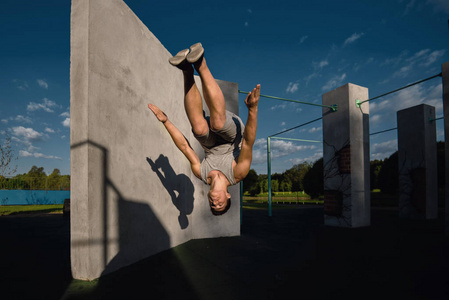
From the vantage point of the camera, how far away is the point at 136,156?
3922 mm

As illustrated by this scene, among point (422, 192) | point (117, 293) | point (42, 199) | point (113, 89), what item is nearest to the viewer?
point (117, 293)

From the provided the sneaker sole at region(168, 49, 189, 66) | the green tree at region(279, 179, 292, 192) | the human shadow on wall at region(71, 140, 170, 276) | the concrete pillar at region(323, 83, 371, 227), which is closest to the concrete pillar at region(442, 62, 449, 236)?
the concrete pillar at region(323, 83, 371, 227)

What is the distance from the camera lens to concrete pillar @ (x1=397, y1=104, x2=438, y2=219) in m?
8.45

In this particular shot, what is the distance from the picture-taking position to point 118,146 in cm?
356

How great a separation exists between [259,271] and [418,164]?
338 inches

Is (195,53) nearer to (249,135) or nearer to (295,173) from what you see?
(249,135)

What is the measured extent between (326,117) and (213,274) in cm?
604

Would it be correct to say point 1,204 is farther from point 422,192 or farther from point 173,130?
point 422,192

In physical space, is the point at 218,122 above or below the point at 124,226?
above

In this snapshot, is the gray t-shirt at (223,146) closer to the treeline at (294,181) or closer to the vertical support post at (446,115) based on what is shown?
the vertical support post at (446,115)

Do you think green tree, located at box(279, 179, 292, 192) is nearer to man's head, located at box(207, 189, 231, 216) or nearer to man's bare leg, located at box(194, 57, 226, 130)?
man's head, located at box(207, 189, 231, 216)

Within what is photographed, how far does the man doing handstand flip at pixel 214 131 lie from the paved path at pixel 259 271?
3.31ft

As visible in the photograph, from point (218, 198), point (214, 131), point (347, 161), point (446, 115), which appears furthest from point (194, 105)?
point (446, 115)

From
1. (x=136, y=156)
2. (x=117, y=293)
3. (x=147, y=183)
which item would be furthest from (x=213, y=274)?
(x=136, y=156)
